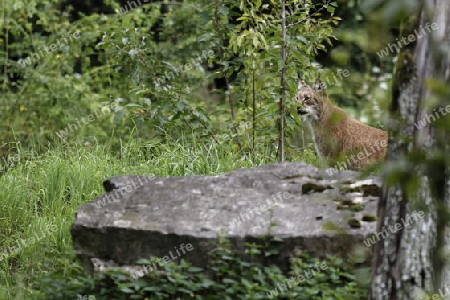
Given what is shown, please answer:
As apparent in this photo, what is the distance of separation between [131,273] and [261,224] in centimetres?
86

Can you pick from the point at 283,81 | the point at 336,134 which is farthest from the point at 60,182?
the point at 336,134

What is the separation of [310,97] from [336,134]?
46 centimetres

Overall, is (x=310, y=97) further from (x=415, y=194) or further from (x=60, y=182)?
(x=415, y=194)

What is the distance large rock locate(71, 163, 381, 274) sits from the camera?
474cm

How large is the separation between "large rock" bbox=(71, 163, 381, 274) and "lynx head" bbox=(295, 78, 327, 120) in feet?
5.77

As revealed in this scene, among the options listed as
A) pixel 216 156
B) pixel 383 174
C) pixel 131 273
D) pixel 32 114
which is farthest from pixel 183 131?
pixel 383 174

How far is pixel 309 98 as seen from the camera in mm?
7266

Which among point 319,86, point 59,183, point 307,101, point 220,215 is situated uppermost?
point 319,86

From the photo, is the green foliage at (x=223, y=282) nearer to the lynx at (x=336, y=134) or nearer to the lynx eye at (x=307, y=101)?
the lynx at (x=336, y=134)

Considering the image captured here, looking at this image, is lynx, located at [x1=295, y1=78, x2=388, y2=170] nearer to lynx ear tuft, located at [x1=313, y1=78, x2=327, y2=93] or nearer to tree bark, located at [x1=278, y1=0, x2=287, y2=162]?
lynx ear tuft, located at [x1=313, y1=78, x2=327, y2=93]

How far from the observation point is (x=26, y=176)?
7121 millimetres

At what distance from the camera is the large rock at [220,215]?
15.6ft

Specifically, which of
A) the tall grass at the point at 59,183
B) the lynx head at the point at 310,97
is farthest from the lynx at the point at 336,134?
the tall grass at the point at 59,183

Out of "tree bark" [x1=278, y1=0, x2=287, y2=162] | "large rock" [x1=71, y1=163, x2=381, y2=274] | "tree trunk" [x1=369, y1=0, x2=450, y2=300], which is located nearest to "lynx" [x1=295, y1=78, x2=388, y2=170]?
"tree bark" [x1=278, y1=0, x2=287, y2=162]
